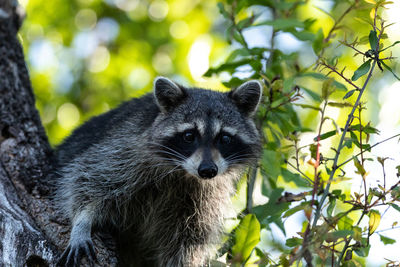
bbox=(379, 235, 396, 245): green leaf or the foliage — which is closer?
the foliage

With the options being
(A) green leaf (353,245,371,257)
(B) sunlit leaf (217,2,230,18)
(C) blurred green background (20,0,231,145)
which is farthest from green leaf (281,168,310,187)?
(C) blurred green background (20,0,231,145)

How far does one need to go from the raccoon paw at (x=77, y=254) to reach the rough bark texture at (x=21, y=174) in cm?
5

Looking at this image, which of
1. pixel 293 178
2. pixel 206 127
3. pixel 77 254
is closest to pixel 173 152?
pixel 206 127

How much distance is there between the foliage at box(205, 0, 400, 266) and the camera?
252 centimetres

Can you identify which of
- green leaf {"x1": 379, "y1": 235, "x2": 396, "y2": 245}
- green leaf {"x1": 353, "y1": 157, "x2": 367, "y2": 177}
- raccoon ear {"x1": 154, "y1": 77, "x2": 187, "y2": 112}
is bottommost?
green leaf {"x1": 379, "y1": 235, "x2": 396, "y2": 245}

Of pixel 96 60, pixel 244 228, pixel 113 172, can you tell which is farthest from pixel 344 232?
pixel 96 60

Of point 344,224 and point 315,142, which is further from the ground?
point 315,142

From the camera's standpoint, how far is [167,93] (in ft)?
13.2

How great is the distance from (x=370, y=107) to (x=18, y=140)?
3.23 meters

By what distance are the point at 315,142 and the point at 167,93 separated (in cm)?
145

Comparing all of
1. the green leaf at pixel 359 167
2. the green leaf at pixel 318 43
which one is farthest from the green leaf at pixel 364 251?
the green leaf at pixel 318 43

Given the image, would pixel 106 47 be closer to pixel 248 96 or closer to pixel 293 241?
pixel 248 96

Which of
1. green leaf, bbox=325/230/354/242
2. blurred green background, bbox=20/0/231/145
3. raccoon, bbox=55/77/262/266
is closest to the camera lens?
green leaf, bbox=325/230/354/242

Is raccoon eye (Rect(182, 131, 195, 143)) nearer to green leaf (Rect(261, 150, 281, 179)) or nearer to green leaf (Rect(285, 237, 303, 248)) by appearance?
green leaf (Rect(261, 150, 281, 179))
